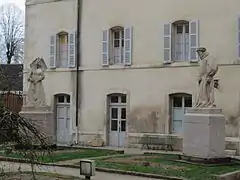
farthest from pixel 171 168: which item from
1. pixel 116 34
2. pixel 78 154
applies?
pixel 116 34

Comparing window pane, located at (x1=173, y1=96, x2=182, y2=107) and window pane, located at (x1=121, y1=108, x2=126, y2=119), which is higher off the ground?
window pane, located at (x1=173, y1=96, x2=182, y2=107)

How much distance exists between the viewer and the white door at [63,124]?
26797 millimetres

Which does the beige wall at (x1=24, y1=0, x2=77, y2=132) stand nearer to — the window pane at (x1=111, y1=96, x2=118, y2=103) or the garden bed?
the window pane at (x1=111, y1=96, x2=118, y2=103)

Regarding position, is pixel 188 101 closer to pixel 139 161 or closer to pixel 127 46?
pixel 127 46

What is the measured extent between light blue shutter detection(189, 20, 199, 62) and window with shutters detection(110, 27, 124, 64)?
150 inches

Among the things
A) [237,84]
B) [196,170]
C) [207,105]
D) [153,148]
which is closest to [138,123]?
[153,148]

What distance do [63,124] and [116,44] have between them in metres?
4.79

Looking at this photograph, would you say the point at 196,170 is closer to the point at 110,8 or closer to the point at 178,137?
the point at 178,137

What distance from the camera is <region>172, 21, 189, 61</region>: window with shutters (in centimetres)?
2338

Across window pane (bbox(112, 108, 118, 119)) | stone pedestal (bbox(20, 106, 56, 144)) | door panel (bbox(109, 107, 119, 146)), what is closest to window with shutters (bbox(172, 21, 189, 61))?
window pane (bbox(112, 108, 118, 119))

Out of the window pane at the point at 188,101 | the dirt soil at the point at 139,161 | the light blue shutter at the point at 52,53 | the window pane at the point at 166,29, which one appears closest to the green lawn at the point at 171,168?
the dirt soil at the point at 139,161

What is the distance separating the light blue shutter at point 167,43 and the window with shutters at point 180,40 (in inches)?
8.0

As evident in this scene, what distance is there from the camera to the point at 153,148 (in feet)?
77.3

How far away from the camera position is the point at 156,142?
23.6 meters
